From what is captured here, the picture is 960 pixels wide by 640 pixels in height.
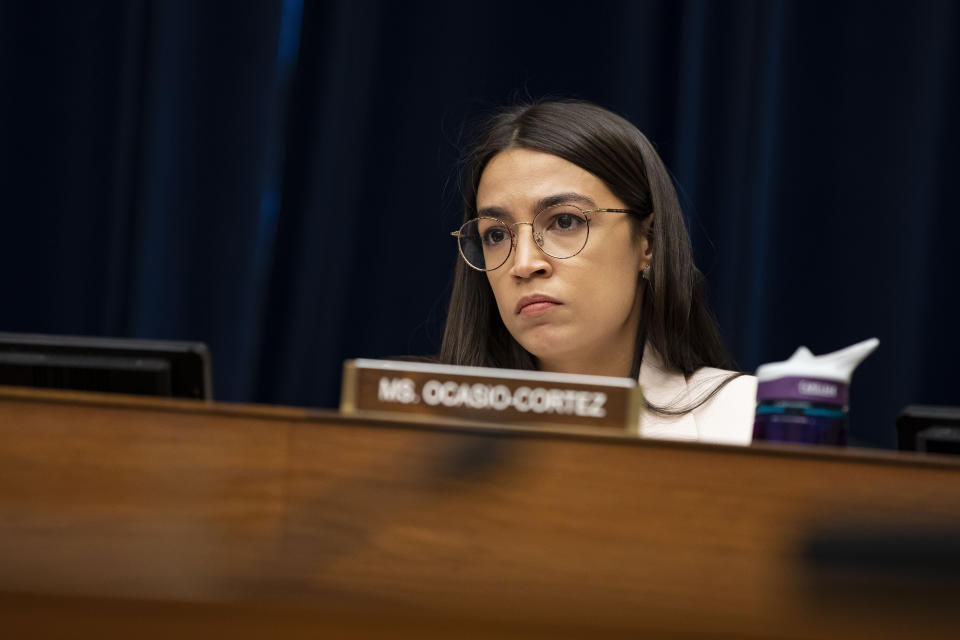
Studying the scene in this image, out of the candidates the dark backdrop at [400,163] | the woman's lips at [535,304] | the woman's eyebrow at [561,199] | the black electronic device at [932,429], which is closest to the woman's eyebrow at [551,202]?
the woman's eyebrow at [561,199]

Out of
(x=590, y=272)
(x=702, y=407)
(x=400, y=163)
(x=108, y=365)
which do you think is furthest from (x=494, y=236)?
(x=108, y=365)

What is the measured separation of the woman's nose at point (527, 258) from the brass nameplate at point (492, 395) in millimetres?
794

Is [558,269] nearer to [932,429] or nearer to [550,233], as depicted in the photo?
[550,233]

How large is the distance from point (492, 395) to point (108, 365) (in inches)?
12.0

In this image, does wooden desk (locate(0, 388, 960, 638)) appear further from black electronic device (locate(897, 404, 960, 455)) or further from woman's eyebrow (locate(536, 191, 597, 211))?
woman's eyebrow (locate(536, 191, 597, 211))

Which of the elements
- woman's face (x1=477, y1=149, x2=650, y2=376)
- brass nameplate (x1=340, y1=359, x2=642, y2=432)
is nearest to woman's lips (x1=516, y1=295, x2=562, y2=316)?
woman's face (x1=477, y1=149, x2=650, y2=376)

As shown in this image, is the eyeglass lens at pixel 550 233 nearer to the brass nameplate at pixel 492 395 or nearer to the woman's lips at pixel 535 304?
the woman's lips at pixel 535 304

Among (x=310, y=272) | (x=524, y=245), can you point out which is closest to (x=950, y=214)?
(x=524, y=245)

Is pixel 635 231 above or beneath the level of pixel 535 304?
above

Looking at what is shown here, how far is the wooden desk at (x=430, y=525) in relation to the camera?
1.93 feet

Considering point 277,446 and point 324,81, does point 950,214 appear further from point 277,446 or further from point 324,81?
point 277,446

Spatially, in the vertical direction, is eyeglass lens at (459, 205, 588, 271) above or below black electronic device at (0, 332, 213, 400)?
above

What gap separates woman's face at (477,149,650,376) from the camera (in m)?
1.47

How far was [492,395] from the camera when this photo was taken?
25.4 inches
